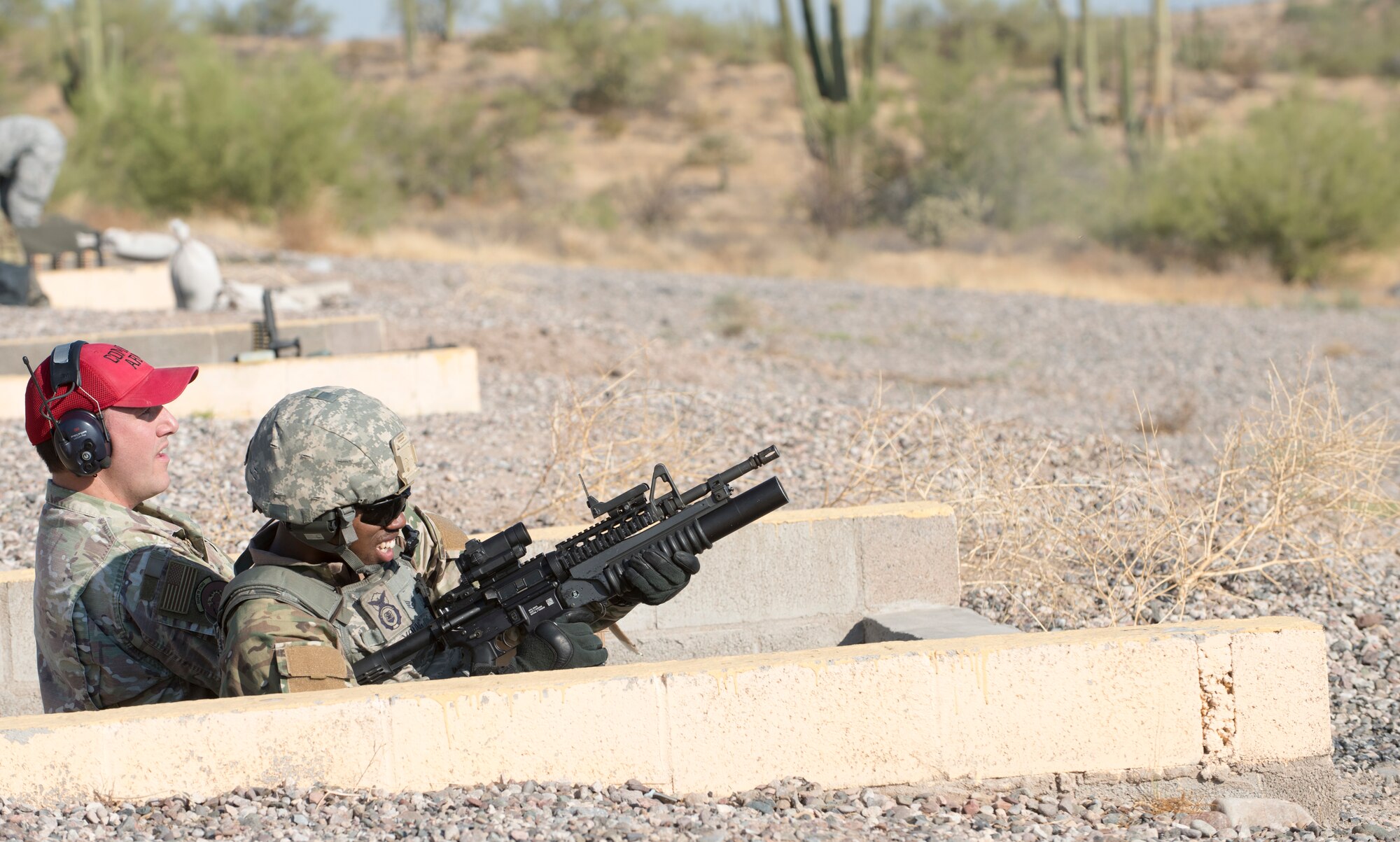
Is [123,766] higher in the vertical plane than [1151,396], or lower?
higher

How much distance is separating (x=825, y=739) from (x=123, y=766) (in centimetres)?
166

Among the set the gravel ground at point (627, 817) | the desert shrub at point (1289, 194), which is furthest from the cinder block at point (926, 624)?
the desert shrub at point (1289, 194)

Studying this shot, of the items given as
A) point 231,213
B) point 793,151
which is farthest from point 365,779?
point 793,151

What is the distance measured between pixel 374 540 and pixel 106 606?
65cm

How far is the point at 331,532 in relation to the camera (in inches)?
119

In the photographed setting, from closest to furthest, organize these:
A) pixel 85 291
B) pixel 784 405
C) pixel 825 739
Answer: pixel 825 739
pixel 784 405
pixel 85 291

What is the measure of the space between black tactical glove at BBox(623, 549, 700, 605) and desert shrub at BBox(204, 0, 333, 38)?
219 ft

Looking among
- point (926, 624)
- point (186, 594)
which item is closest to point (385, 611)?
point (186, 594)

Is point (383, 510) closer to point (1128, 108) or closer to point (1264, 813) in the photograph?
point (1264, 813)

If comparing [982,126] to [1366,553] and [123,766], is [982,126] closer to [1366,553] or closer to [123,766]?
[1366,553]

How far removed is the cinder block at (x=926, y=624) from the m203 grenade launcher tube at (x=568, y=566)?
46.7 inches

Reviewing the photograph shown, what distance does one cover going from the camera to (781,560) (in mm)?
5043

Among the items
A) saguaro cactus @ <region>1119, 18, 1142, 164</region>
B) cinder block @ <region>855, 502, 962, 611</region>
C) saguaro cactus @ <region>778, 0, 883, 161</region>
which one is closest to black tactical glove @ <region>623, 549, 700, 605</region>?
cinder block @ <region>855, 502, 962, 611</region>

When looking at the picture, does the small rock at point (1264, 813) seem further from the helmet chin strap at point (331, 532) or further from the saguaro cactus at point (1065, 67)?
the saguaro cactus at point (1065, 67)
